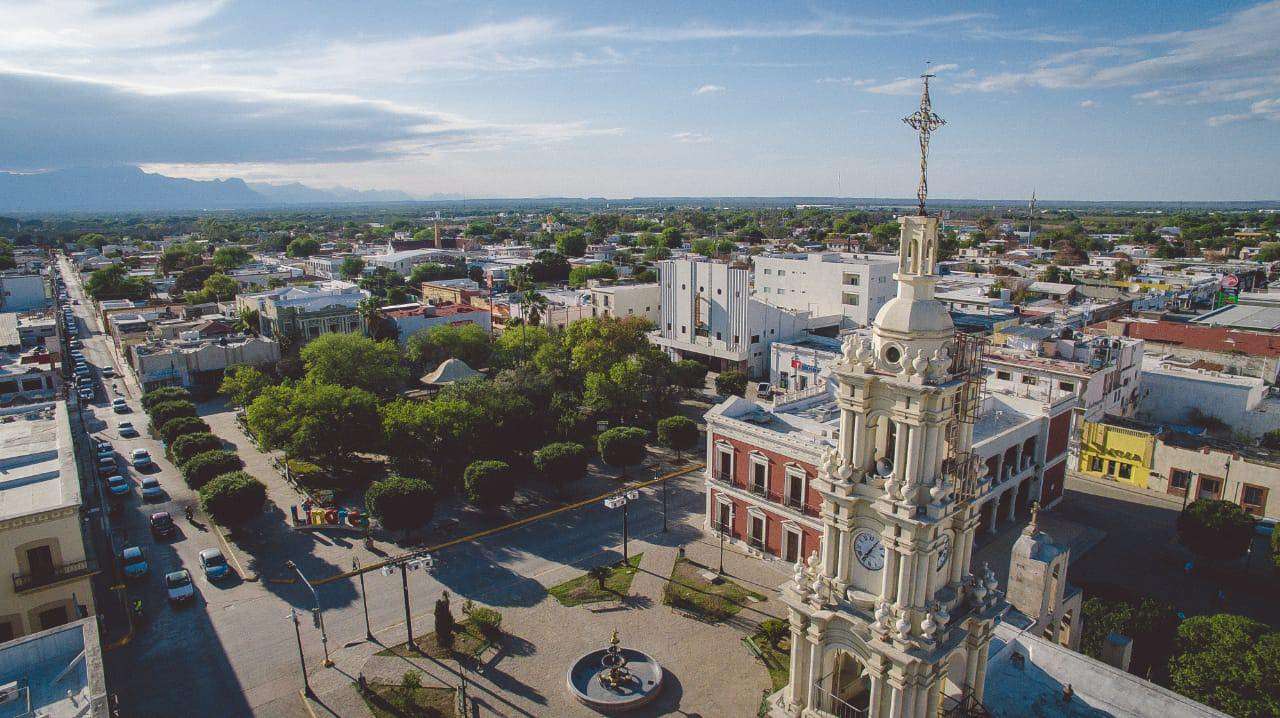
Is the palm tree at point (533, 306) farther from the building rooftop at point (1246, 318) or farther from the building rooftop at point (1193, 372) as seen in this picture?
the building rooftop at point (1246, 318)

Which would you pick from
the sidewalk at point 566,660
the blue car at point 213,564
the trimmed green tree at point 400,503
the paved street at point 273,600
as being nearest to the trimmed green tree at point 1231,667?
the sidewalk at point 566,660

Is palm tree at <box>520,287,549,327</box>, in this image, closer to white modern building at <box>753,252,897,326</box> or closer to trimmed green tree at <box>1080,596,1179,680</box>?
white modern building at <box>753,252,897,326</box>

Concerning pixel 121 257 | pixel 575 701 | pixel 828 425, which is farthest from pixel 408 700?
Result: pixel 121 257

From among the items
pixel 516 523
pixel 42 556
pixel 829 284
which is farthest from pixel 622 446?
pixel 829 284

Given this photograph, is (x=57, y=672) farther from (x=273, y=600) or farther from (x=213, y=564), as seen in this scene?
(x=213, y=564)

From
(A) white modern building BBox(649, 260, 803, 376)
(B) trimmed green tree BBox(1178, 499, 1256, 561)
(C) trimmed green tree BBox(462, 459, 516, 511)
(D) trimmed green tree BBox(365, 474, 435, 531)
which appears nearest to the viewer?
(B) trimmed green tree BBox(1178, 499, 1256, 561)

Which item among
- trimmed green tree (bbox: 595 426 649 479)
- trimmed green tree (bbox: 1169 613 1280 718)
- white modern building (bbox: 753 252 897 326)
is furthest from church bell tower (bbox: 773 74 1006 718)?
white modern building (bbox: 753 252 897 326)
